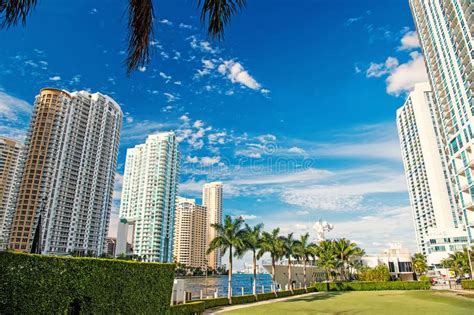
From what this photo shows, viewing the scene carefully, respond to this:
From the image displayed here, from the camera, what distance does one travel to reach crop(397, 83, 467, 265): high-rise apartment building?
99.1 metres

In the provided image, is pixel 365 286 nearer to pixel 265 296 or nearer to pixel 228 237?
pixel 265 296

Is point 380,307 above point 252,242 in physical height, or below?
below

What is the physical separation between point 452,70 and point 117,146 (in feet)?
316

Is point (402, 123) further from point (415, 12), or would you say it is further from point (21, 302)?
point (21, 302)

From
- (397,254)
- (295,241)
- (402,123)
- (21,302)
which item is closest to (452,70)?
(295,241)

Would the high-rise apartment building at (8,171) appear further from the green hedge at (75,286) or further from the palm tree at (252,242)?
the green hedge at (75,286)

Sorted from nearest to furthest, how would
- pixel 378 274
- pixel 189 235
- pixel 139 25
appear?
pixel 139 25 < pixel 378 274 < pixel 189 235

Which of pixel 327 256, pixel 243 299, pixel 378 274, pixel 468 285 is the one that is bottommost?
pixel 243 299

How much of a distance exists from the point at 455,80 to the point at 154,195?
97.7m

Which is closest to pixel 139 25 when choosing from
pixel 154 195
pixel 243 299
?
pixel 243 299

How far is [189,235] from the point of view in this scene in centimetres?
14550

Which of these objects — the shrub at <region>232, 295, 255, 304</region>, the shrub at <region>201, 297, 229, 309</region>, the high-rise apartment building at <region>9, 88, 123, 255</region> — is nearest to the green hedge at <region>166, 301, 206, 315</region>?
the shrub at <region>201, 297, 229, 309</region>

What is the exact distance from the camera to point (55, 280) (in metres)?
9.76

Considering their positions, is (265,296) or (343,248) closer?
(265,296)
